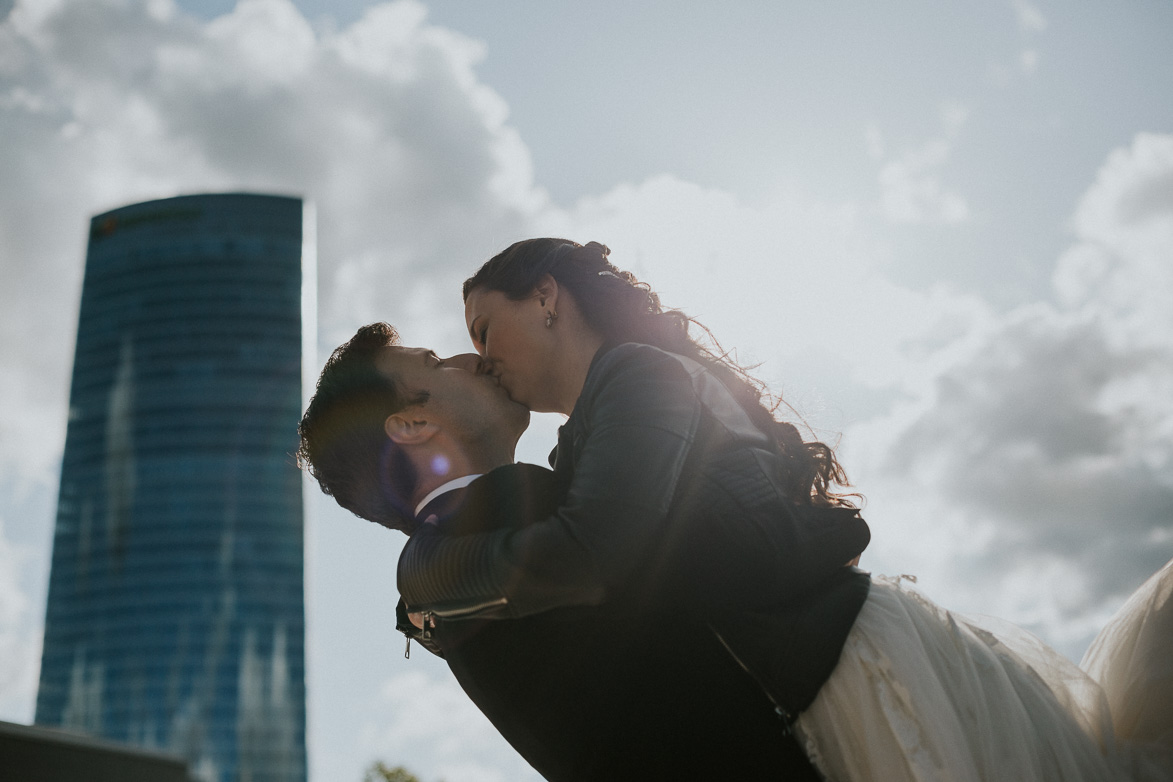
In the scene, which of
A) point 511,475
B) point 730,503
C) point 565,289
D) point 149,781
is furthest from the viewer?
point 149,781


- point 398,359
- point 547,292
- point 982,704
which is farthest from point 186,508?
point 982,704

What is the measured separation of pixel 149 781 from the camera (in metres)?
6.57

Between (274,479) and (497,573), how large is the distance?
87711 mm

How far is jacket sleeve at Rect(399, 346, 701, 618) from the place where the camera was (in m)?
1.70

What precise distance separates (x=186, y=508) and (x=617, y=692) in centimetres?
8883

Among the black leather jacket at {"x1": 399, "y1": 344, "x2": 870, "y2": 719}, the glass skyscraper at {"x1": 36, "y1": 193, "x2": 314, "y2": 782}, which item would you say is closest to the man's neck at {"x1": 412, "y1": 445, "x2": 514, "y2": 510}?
the black leather jacket at {"x1": 399, "y1": 344, "x2": 870, "y2": 719}

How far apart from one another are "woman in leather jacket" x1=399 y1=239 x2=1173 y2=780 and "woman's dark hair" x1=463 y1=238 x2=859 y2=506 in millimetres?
358

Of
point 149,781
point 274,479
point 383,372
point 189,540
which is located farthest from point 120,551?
point 383,372

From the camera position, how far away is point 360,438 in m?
2.62

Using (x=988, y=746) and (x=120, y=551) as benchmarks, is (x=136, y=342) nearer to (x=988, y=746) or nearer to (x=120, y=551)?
(x=120, y=551)

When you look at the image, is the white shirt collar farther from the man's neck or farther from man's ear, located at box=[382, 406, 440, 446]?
man's ear, located at box=[382, 406, 440, 446]

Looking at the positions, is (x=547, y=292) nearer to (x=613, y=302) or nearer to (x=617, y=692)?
(x=613, y=302)

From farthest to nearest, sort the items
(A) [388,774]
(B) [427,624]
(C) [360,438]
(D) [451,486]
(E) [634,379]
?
(A) [388,774]
(C) [360,438]
(D) [451,486]
(B) [427,624]
(E) [634,379]

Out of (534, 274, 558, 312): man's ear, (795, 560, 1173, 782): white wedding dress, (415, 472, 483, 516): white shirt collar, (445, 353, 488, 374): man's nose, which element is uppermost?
(534, 274, 558, 312): man's ear
